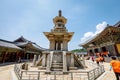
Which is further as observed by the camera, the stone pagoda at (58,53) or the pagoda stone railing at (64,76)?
the stone pagoda at (58,53)

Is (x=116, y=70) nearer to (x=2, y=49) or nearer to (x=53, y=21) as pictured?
(x=53, y=21)

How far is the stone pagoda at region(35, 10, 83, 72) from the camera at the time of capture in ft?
35.0

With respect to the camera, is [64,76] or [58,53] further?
[58,53]

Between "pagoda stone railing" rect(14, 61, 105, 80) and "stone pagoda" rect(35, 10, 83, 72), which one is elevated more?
"stone pagoda" rect(35, 10, 83, 72)

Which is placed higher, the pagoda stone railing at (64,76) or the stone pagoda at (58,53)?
the stone pagoda at (58,53)

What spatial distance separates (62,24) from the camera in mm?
15766

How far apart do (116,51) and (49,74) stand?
1258 centimetres

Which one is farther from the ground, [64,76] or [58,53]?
[58,53]

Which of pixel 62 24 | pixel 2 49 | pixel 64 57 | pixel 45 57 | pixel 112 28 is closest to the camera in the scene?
pixel 64 57

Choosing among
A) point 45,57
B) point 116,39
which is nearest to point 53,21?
point 45,57

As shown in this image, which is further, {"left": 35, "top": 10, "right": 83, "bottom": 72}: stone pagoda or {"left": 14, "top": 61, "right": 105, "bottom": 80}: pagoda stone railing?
{"left": 35, "top": 10, "right": 83, "bottom": 72}: stone pagoda

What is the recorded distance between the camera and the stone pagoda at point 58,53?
10675 mm

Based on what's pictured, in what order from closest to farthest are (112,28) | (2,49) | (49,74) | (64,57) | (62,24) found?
(49,74)
(64,57)
(112,28)
(62,24)
(2,49)

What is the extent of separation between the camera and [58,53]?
471 inches
